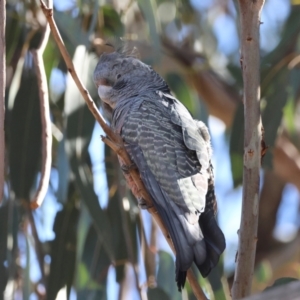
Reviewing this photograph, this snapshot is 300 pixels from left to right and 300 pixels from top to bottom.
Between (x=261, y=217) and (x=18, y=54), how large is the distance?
267cm

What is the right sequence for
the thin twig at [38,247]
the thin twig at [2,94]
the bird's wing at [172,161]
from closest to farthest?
the thin twig at [2,94] → the bird's wing at [172,161] → the thin twig at [38,247]

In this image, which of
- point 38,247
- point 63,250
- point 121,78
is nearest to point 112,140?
point 121,78

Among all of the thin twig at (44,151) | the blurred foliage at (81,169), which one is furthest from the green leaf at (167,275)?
the thin twig at (44,151)

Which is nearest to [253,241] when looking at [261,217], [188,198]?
[188,198]

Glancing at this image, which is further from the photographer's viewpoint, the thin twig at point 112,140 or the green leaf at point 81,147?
the green leaf at point 81,147

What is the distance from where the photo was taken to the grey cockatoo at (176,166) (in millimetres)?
1924

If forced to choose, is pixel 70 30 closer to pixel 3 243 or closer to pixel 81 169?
pixel 81 169

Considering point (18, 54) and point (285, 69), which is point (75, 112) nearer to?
point (18, 54)

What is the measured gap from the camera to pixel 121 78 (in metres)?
2.94

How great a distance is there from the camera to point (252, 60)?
1817mm

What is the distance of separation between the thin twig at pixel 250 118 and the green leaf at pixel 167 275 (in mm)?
988

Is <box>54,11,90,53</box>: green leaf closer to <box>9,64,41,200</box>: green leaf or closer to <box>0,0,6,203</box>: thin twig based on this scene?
<box>9,64,41,200</box>: green leaf

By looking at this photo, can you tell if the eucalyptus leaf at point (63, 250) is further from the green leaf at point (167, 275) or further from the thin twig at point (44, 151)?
the thin twig at point (44, 151)

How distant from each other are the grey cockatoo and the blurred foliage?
33cm
